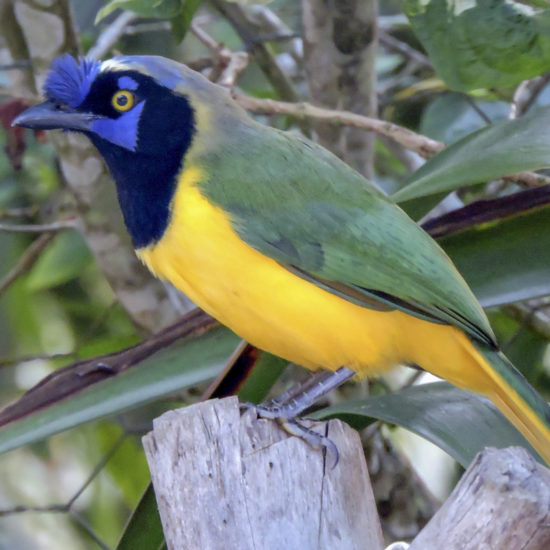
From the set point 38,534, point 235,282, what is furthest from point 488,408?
point 38,534

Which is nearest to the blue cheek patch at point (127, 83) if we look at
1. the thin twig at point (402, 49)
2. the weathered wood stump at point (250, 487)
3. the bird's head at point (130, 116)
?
the bird's head at point (130, 116)

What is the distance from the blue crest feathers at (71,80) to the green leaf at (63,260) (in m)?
1.09

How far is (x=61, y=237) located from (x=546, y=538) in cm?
216

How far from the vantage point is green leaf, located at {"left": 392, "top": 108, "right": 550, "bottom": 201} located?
1702 millimetres

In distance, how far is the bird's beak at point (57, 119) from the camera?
1827 millimetres

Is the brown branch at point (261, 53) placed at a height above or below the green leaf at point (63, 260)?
above

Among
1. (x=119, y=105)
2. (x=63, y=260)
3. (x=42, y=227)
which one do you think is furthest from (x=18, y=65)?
(x=119, y=105)

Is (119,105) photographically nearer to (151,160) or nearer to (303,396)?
(151,160)

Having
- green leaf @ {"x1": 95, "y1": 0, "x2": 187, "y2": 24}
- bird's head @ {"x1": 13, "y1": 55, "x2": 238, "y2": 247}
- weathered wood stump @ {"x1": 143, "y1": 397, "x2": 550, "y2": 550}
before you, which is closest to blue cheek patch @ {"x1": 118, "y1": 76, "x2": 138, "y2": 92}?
bird's head @ {"x1": 13, "y1": 55, "x2": 238, "y2": 247}

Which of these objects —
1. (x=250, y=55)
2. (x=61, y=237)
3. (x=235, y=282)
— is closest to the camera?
(x=235, y=282)

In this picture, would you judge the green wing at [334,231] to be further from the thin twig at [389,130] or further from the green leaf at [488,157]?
the thin twig at [389,130]

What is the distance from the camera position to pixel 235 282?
1.66 metres

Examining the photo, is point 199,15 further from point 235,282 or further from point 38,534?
point 235,282

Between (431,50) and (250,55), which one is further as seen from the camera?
(250,55)
